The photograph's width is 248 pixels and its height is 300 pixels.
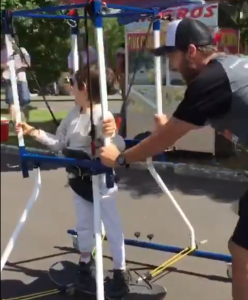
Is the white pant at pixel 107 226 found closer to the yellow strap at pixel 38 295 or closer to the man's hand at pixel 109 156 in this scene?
the yellow strap at pixel 38 295

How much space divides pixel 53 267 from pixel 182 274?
0.99 meters

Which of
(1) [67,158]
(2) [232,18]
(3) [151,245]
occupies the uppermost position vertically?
(2) [232,18]

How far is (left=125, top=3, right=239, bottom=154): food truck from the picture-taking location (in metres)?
4.78

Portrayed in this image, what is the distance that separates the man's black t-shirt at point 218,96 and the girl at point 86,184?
2.94ft

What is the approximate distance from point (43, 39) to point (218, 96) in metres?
1.88

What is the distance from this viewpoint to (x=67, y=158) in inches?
126

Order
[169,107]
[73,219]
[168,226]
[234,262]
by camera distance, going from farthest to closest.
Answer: [169,107]
[73,219]
[168,226]
[234,262]

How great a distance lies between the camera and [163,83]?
6254 millimetres

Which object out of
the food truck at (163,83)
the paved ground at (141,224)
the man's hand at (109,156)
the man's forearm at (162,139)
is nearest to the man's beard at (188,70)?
the man's forearm at (162,139)

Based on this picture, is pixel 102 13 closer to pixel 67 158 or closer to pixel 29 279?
pixel 67 158

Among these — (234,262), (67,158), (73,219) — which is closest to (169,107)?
(73,219)

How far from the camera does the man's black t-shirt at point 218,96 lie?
2404 mm

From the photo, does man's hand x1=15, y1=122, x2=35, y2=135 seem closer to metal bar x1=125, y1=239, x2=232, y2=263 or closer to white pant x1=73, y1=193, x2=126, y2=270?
white pant x1=73, y1=193, x2=126, y2=270

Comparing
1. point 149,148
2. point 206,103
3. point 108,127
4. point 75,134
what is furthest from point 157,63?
point 206,103
